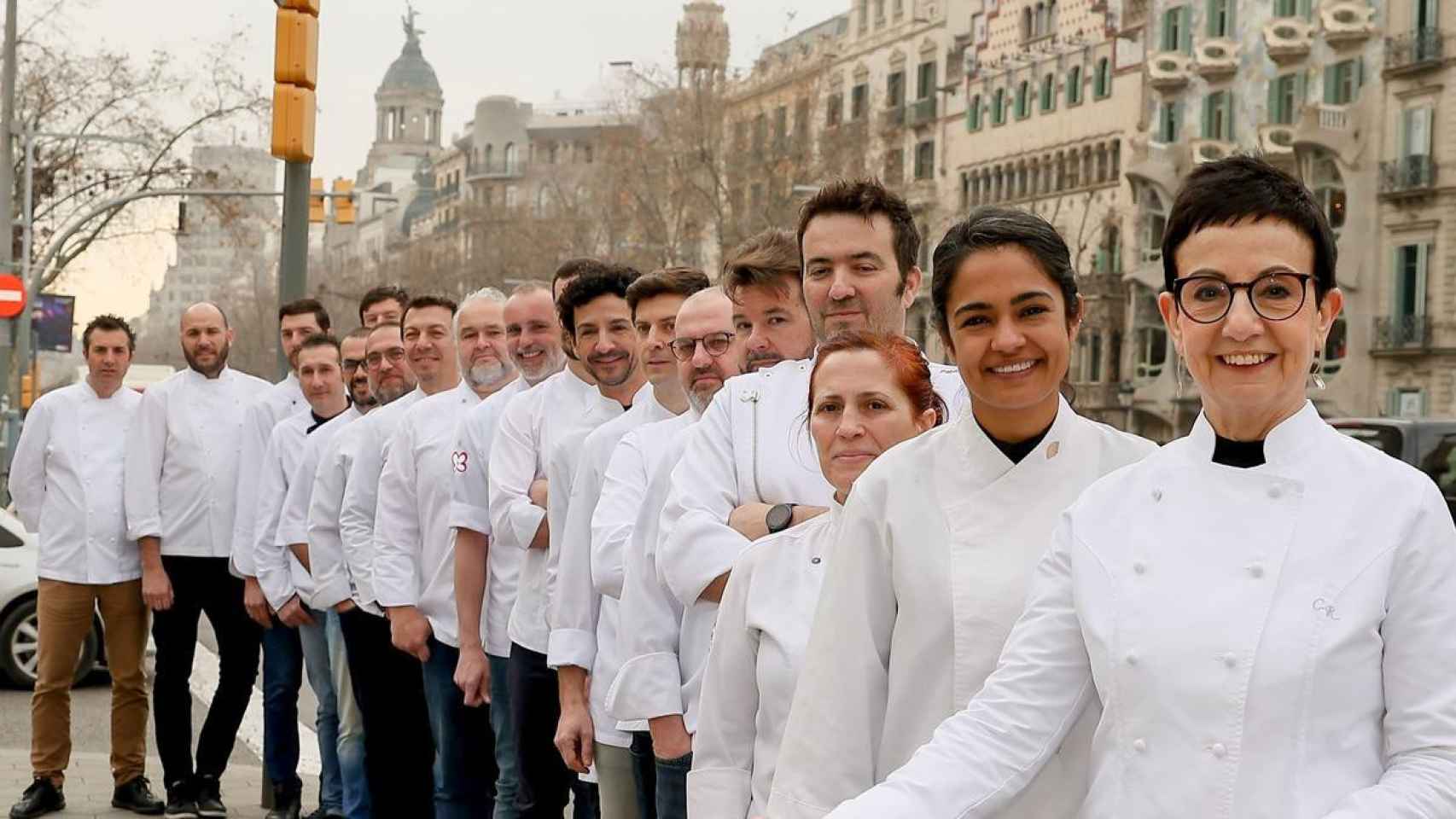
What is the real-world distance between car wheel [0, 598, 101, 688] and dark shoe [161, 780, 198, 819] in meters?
5.49

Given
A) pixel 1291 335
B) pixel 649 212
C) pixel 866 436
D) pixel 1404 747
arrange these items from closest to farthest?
pixel 1404 747 → pixel 1291 335 → pixel 866 436 → pixel 649 212

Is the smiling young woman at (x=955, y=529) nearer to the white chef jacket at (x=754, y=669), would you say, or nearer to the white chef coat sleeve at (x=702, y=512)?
the white chef jacket at (x=754, y=669)

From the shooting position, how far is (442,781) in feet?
26.5

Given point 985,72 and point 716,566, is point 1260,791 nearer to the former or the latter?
point 716,566

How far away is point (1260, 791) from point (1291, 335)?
594mm

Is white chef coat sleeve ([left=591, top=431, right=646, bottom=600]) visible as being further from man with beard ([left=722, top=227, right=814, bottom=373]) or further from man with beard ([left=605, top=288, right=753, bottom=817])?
man with beard ([left=722, top=227, right=814, bottom=373])

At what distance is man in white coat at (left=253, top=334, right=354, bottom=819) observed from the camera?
9.78m

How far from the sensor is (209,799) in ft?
32.5

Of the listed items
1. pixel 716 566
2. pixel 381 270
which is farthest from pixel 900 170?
pixel 716 566

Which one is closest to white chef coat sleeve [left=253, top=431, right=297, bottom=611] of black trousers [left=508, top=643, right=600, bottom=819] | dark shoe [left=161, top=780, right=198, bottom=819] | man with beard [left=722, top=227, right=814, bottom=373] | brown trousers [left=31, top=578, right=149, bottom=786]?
brown trousers [left=31, top=578, right=149, bottom=786]

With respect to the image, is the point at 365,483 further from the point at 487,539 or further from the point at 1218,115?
the point at 1218,115

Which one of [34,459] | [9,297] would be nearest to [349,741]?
[34,459]

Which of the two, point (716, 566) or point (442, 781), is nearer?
point (716, 566)

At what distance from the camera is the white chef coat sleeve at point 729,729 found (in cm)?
418
